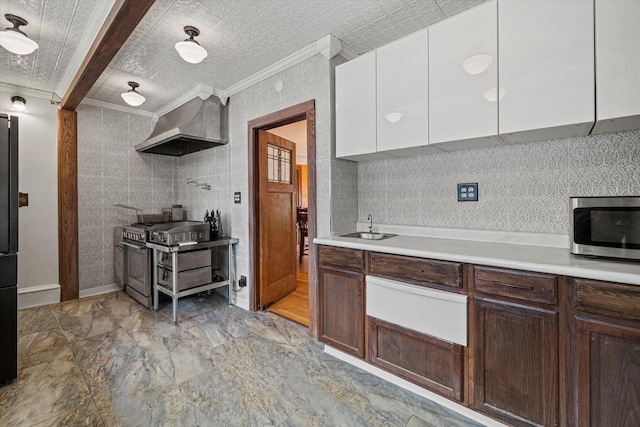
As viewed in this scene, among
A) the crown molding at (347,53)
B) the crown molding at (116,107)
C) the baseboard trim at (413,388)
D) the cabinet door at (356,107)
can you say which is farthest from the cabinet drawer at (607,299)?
the crown molding at (116,107)

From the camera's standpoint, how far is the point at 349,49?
8.04 feet

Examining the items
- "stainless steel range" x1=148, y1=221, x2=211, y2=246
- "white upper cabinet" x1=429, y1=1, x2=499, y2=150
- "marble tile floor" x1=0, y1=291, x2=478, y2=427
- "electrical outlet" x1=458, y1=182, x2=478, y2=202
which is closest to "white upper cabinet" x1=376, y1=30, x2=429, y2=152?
"white upper cabinet" x1=429, y1=1, x2=499, y2=150

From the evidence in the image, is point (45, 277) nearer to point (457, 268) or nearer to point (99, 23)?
point (99, 23)

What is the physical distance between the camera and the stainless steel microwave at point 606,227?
129cm

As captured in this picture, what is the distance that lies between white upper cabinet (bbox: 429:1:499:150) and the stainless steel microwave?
599mm

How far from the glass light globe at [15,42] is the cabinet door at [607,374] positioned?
3.69m

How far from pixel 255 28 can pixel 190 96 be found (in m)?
1.67

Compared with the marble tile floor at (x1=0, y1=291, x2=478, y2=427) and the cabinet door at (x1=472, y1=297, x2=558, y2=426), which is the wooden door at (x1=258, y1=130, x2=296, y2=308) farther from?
the cabinet door at (x1=472, y1=297, x2=558, y2=426)

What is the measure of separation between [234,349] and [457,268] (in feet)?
6.09

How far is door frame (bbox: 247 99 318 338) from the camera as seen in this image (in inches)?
96.2

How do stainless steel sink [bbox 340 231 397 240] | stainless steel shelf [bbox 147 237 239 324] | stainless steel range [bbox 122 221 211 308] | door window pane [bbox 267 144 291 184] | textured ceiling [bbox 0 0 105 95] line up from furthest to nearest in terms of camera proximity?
door window pane [bbox 267 144 291 184]
stainless steel range [bbox 122 221 211 308]
stainless steel shelf [bbox 147 237 239 324]
stainless steel sink [bbox 340 231 397 240]
textured ceiling [bbox 0 0 105 95]

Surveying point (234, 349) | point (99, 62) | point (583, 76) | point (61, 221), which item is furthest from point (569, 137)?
point (61, 221)

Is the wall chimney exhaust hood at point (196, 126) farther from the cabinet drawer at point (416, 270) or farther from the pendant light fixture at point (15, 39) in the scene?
the cabinet drawer at point (416, 270)

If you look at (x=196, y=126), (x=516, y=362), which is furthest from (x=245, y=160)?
(x=516, y=362)
